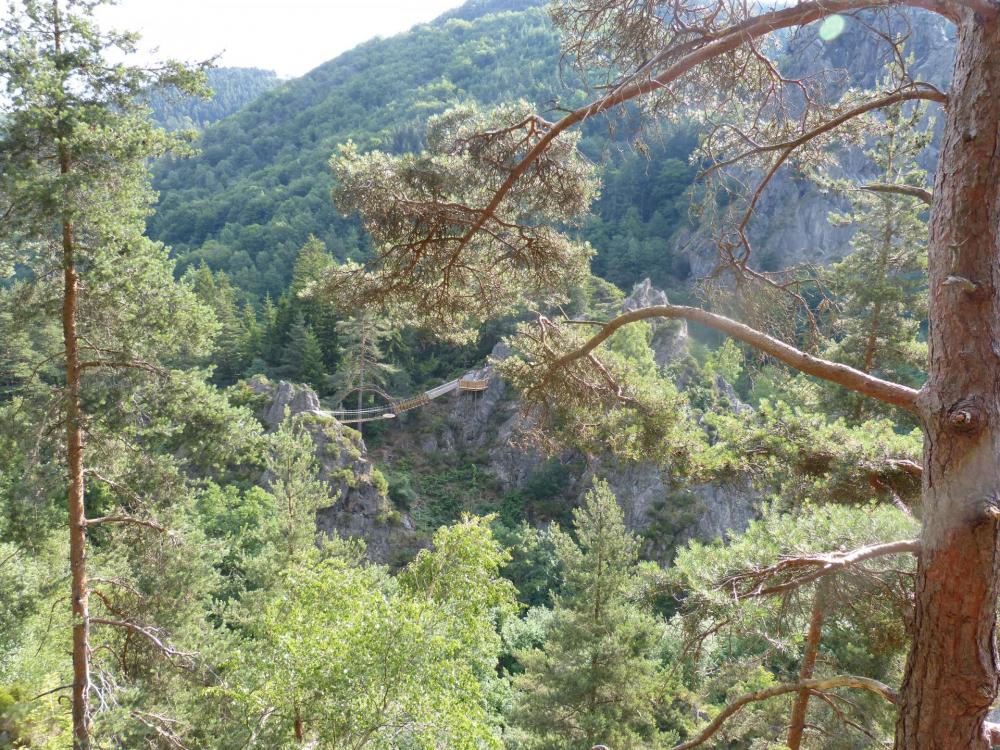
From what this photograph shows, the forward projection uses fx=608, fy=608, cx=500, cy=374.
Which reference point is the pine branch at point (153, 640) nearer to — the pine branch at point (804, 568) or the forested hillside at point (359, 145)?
the pine branch at point (804, 568)

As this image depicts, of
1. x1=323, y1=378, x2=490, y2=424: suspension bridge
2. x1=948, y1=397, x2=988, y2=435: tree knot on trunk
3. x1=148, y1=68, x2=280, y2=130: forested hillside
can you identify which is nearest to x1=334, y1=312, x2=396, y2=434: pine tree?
x1=323, y1=378, x2=490, y2=424: suspension bridge

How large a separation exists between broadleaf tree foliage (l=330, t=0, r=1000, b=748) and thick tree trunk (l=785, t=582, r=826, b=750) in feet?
2.29

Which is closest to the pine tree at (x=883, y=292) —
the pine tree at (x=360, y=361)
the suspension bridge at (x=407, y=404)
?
the pine tree at (x=360, y=361)

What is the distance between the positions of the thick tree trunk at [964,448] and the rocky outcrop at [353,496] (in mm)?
17003

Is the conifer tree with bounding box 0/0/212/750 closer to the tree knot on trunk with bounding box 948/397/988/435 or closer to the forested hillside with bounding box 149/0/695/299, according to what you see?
the tree knot on trunk with bounding box 948/397/988/435

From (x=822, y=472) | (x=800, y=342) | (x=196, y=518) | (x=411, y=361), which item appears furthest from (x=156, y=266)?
(x=411, y=361)

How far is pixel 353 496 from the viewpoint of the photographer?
61.3 ft

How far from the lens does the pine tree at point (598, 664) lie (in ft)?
33.8

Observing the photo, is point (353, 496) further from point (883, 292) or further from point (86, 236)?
point (883, 292)

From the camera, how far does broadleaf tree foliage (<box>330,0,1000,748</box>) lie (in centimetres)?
216

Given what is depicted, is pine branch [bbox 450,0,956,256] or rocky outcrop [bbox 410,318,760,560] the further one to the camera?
rocky outcrop [bbox 410,318,760,560]

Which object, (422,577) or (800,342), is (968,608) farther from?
(422,577)

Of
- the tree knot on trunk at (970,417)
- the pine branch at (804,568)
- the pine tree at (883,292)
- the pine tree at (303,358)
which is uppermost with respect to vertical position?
the pine tree at (303,358)

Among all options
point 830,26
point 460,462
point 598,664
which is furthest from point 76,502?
point 460,462
